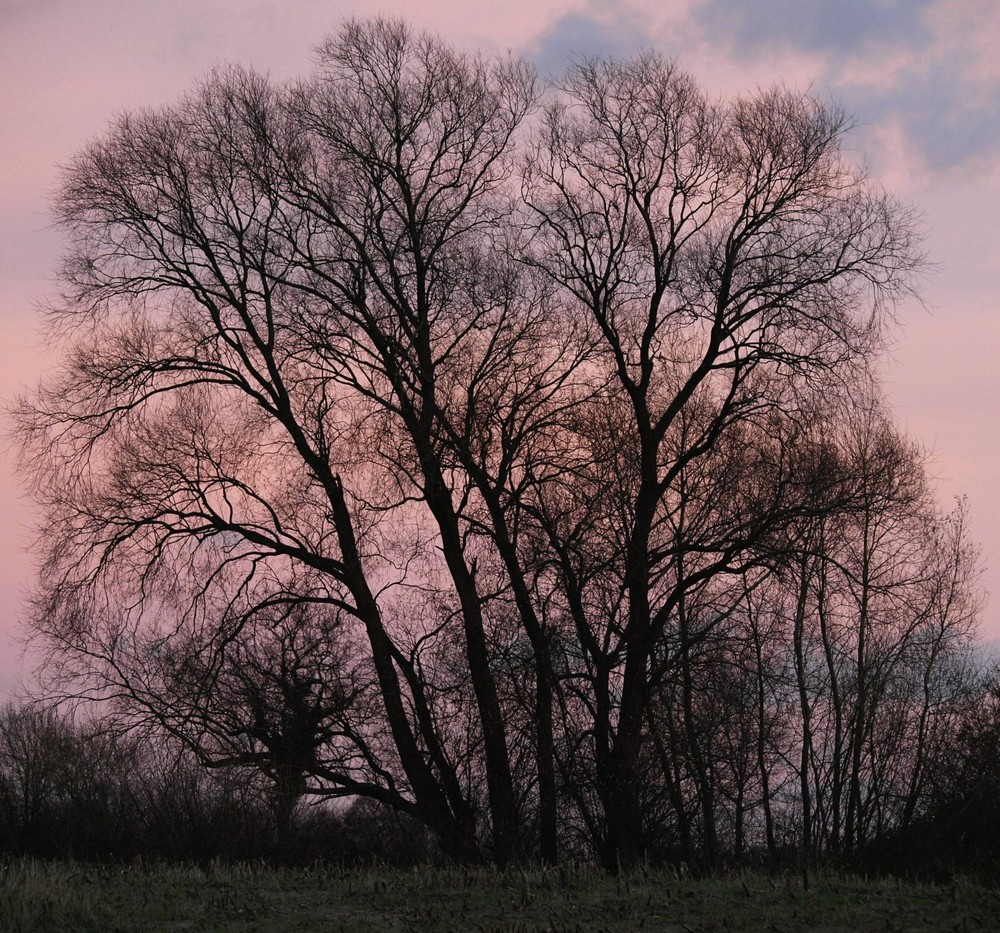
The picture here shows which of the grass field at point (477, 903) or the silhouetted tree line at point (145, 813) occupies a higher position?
the silhouetted tree line at point (145, 813)

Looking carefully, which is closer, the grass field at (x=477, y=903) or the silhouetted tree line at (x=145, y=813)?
the grass field at (x=477, y=903)

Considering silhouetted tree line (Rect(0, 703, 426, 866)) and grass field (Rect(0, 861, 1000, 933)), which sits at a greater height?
silhouetted tree line (Rect(0, 703, 426, 866))

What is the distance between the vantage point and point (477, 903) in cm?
976

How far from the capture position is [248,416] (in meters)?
19.2

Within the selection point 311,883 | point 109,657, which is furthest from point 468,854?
point 311,883

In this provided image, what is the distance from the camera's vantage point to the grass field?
8727 mm

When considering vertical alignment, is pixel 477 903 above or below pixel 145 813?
below

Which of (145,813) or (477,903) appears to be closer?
(477,903)

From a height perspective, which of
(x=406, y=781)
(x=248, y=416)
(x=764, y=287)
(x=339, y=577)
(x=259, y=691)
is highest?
(x=764, y=287)

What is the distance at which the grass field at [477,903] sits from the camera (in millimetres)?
8727

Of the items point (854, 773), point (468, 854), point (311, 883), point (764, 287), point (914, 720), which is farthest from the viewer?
point (914, 720)

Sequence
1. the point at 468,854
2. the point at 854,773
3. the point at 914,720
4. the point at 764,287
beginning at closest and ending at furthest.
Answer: the point at 764,287 → the point at 468,854 → the point at 854,773 → the point at 914,720

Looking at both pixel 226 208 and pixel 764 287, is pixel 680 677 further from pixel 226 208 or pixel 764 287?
pixel 226 208

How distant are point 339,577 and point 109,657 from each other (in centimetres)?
426
